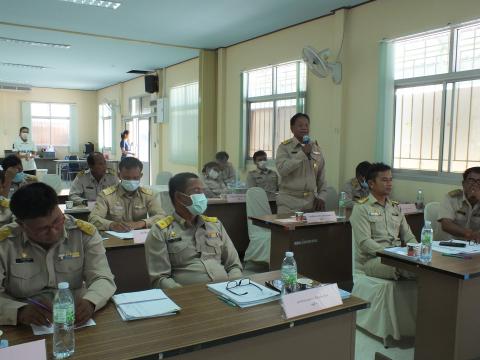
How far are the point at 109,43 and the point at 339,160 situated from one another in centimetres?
482

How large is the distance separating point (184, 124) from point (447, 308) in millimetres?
7697

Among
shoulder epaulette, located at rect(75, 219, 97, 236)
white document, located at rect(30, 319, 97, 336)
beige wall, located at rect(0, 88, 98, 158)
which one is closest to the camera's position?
white document, located at rect(30, 319, 97, 336)

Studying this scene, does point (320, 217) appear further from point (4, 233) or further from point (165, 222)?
point (4, 233)

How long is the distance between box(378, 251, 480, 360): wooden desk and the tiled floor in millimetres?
305

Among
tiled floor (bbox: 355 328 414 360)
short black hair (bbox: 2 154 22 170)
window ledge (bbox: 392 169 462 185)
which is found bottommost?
tiled floor (bbox: 355 328 414 360)

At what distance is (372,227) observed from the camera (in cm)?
318

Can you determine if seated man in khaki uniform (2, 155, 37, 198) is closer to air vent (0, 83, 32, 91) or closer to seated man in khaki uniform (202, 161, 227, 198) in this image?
seated man in khaki uniform (202, 161, 227, 198)

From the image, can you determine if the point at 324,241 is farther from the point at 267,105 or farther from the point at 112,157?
the point at 112,157

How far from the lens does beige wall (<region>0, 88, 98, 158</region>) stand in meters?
14.0

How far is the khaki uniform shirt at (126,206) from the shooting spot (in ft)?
11.3

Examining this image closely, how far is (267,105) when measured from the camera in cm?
716

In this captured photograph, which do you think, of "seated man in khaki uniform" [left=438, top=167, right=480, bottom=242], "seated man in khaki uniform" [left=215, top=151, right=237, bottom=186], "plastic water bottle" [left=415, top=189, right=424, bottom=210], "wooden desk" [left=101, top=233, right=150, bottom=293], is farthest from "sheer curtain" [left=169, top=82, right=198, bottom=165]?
"seated man in khaki uniform" [left=438, top=167, right=480, bottom=242]

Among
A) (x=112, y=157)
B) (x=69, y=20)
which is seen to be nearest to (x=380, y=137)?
(x=69, y=20)

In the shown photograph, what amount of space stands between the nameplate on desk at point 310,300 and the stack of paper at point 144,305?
431 mm
